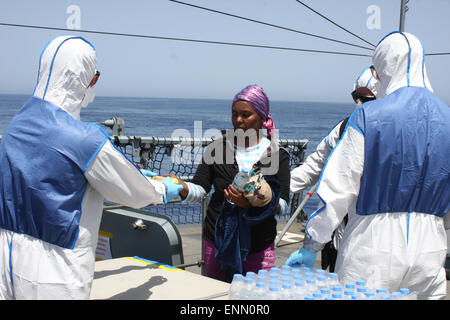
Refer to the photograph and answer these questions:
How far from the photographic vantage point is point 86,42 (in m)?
2.24

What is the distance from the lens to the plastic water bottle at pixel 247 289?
1.93 meters

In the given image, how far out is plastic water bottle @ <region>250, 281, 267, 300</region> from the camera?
1.87 m

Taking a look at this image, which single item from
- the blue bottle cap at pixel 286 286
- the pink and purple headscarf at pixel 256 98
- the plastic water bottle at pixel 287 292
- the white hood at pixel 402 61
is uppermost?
the white hood at pixel 402 61

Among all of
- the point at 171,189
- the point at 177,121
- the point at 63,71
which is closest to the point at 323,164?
the point at 171,189

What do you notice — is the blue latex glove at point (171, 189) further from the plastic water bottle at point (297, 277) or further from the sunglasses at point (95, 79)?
the plastic water bottle at point (297, 277)

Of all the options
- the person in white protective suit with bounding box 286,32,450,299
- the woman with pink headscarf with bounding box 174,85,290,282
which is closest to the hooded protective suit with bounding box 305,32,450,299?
the person in white protective suit with bounding box 286,32,450,299

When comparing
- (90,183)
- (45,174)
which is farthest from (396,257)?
(45,174)

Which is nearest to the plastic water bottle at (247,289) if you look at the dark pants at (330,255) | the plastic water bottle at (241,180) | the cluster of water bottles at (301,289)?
the cluster of water bottles at (301,289)

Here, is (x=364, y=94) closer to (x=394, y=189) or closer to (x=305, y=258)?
(x=394, y=189)

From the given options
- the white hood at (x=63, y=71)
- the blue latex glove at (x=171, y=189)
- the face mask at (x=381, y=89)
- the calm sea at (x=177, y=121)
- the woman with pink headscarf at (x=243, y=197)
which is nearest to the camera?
the white hood at (x=63, y=71)

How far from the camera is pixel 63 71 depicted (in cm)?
215

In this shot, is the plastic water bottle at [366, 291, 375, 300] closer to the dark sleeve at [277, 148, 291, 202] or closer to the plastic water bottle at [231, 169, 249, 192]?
the plastic water bottle at [231, 169, 249, 192]

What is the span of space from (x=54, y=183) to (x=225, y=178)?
1.18m
